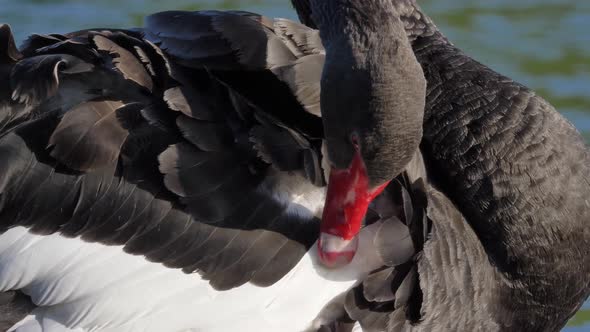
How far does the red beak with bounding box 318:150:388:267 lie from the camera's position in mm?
3678

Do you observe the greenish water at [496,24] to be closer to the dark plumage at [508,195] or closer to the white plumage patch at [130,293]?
the dark plumage at [508,195]

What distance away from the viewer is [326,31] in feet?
12.6

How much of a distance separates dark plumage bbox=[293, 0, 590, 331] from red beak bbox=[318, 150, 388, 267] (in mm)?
474

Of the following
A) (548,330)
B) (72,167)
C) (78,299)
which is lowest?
(548,330)

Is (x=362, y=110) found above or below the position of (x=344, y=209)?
above

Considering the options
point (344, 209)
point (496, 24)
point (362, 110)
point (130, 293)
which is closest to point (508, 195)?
point (344, 209)

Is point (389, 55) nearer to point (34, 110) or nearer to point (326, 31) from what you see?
point (326, 31)

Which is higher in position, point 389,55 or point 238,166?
point 389,55

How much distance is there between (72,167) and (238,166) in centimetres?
48

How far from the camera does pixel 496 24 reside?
753 centimetres

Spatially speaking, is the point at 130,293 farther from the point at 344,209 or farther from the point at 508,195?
the point at 508,195

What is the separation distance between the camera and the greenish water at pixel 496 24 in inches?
276

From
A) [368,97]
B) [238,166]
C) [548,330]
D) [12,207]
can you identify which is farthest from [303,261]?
[548,330]

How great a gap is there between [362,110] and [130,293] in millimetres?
866
